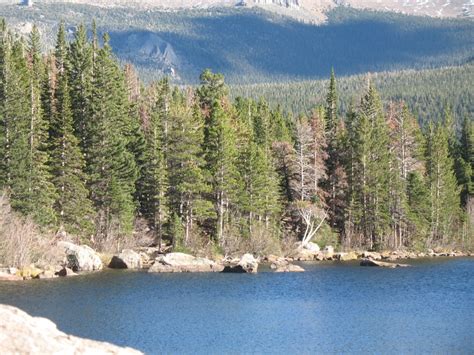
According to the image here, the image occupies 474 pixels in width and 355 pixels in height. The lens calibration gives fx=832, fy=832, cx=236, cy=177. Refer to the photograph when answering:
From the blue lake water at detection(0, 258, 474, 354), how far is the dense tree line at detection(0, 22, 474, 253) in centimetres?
1232

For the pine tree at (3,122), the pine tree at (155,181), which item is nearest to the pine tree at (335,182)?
the pine tree at (155,181)

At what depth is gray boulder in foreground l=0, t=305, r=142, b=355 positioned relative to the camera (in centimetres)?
1855

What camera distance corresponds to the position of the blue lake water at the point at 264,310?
143ft

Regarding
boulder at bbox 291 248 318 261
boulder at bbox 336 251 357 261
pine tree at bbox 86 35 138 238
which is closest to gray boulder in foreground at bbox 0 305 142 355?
pine tree at bbox 86 35 138 238

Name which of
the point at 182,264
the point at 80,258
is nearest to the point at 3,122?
the point at 80,258

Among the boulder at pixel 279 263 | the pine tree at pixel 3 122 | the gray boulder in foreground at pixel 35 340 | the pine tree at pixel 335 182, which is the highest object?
the pine tree at pixel 3 122

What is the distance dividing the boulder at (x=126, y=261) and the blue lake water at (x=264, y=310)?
309cm

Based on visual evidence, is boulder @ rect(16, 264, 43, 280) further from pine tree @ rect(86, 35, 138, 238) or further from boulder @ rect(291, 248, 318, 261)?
boulder @ rect(291, 248, 318, 261)

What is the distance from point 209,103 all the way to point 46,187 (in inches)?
1379

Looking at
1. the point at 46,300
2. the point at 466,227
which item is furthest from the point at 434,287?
the point at 466,227

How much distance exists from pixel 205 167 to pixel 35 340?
2884 inches

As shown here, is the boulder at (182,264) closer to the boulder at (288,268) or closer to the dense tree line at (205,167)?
the boulder at (288,268)

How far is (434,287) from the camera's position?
223 feet

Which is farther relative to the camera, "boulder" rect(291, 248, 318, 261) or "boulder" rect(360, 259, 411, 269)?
"boulder" rect(291, 248, 318, 261)
